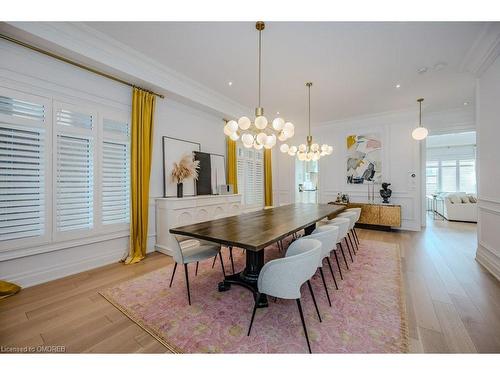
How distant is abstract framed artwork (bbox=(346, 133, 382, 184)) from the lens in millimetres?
5531

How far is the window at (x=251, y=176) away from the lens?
5.66 m

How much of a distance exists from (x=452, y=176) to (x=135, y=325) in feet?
41.5

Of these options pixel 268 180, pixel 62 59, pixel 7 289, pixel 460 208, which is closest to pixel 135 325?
pixel 7 289

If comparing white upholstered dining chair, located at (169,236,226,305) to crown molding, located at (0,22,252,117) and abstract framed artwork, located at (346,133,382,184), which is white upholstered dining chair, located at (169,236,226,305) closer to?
crown molding, located at (0,22,252,117)

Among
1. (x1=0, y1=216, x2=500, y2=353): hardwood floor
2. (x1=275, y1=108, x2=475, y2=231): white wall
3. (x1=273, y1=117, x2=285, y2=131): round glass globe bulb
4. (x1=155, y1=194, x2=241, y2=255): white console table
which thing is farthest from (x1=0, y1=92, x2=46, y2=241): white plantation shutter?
(x1=275, y1=108, x2=475, y2=231): white wall

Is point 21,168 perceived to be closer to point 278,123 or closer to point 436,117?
point 278,123

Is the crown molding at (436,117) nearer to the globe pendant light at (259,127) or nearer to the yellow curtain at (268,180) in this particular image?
the yellow curtain at (268,180)

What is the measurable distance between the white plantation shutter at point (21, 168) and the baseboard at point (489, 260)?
572 centimetres

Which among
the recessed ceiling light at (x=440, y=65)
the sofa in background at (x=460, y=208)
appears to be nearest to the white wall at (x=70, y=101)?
the recessed ceiling light at (x=440, y=65)

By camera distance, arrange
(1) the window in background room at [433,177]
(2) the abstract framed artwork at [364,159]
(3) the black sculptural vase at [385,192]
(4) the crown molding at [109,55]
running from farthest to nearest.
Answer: (1) the window in background room at [433,177] < (2) the abstract framed artwork at [364,159] < (3) the black sculptural vase at [385,192] < (4) the crown molding at [109,55]

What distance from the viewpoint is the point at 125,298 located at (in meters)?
2.18
